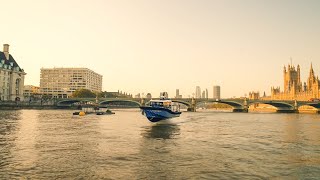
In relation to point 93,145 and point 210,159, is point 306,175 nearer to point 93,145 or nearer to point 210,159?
point 210,159

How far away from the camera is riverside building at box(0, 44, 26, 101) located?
497ft

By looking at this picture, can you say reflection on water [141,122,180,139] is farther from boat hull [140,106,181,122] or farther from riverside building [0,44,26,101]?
riverside building [0,44,26,101]

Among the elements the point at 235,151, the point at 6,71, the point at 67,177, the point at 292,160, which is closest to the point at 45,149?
the point at 67,177

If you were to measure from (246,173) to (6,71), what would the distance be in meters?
159

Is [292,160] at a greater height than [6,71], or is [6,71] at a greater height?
[6,71]

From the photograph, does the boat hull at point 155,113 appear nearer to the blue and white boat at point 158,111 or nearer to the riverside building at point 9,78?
the blue and white boat at point 158,111

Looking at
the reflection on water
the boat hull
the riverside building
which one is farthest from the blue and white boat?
the riverside building

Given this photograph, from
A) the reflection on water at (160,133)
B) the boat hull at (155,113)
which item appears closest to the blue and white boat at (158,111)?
the boat hull at (155,113)

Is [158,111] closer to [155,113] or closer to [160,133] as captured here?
[155,113]

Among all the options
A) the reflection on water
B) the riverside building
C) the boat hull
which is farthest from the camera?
the riverside building

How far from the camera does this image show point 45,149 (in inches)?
1091

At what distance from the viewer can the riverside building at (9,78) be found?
152m

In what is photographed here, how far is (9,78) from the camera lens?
158m

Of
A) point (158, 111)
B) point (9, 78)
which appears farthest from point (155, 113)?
point (9, 78)
